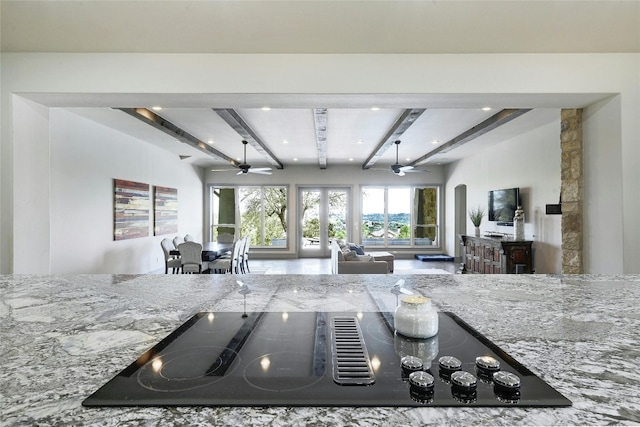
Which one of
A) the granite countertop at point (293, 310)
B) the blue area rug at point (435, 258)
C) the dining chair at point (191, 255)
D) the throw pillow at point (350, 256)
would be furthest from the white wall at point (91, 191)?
the blue area rug at point (435, 258)

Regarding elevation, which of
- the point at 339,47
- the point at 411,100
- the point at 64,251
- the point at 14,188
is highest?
the point at 339,47

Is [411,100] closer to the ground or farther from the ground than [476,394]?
farther from the ground

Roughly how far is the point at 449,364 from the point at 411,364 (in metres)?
0.08

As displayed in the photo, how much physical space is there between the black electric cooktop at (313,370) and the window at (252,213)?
9.55m

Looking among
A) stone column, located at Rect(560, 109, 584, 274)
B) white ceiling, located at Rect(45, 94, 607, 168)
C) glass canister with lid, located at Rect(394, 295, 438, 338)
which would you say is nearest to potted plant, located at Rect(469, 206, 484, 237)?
white ceiling, located at Rect(45, 94, 607, 168)

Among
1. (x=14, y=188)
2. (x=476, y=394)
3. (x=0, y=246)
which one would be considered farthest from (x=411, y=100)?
(x=0, y=246)

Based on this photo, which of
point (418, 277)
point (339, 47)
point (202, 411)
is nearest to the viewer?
point (202, 411)

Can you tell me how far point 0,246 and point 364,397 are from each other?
3664 mm

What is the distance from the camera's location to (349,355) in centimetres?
87

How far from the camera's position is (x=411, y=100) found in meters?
3.13

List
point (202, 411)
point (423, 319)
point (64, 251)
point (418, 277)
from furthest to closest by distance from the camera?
point (64, 251) < point (418, 277) < point (423, 319) < point (202, 411)

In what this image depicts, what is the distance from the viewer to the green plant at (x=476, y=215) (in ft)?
23.3

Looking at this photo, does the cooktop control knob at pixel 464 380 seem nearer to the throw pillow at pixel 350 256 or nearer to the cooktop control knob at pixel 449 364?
the cooktop control knob at pixel 449 364

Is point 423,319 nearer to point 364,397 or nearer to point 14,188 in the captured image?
point 364,397
